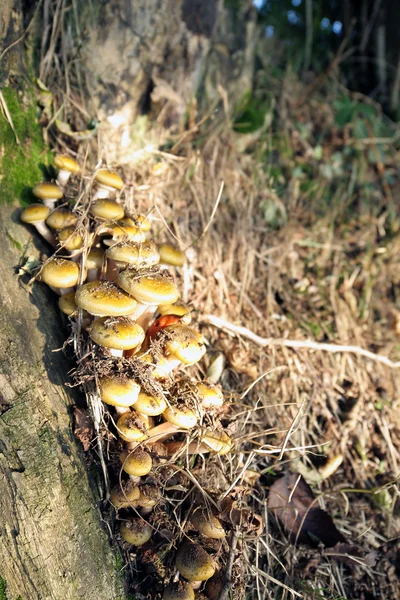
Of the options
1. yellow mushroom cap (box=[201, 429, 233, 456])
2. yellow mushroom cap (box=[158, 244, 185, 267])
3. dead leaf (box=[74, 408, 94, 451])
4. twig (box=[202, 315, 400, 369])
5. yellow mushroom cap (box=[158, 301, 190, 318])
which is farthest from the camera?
twig (box=[202, 315, 400, 369])

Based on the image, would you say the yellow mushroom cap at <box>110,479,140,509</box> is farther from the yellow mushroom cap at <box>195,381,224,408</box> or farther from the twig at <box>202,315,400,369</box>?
the twig at <box>202,315,400,369</box>

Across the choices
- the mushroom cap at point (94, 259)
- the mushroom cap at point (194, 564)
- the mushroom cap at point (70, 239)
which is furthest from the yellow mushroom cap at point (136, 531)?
the mushroom cap at point (70, 239)

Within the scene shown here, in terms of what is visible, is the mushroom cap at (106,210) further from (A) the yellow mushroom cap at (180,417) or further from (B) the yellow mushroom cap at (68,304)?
(A) the yellow mushroom cap at (180,417)

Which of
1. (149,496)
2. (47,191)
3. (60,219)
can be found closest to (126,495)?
(149,496)

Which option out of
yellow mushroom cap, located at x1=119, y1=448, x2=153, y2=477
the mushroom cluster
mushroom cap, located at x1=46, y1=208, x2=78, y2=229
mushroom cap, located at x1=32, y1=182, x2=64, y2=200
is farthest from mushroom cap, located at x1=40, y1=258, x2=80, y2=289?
yellow mushroom cap, located at x1=119, y1=448, x2=153, y2=477

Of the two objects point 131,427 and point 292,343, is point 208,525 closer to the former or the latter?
point 131,427

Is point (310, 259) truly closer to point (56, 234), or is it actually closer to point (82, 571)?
point (56, 234)
